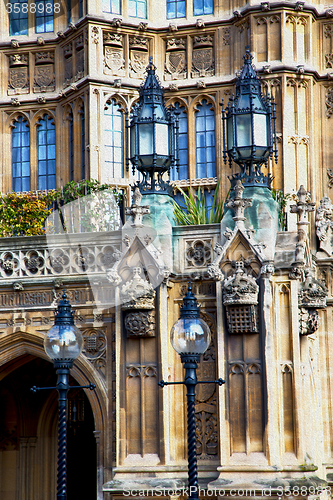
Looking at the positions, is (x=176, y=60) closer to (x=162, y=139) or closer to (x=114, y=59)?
(x=114, y=59)

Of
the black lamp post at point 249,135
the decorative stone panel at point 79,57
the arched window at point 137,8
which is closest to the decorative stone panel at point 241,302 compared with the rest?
the black lamp post at point 249,135

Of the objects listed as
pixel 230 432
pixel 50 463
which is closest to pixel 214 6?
pixel 50 463

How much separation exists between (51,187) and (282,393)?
14281mm

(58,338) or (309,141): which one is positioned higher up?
(309,141)

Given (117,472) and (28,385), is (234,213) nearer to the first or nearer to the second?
(117,472)

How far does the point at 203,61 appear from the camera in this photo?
2877 centimetres

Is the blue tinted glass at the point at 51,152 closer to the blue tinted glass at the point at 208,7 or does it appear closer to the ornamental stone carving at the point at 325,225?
the blue tinted glass at the point at 208,7

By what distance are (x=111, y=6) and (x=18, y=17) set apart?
121 inches

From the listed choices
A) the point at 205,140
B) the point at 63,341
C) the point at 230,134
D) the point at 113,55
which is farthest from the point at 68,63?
the point at 63,341

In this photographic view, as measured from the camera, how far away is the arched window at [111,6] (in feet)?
93.8

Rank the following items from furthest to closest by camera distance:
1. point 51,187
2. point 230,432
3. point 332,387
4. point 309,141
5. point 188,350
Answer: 1. point 51,187
2. point 309,141
3. point 332,387
4. point 230,432
5. point 188,350

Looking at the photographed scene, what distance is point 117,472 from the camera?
16.6 meters

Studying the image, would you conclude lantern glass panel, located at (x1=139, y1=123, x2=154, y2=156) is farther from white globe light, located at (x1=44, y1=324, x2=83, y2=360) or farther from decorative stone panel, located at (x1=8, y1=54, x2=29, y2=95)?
decorative stone panel, located at (x1=8, y1=54, x2=29, y2=95)

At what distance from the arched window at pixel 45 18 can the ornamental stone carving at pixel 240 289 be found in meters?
15.5
